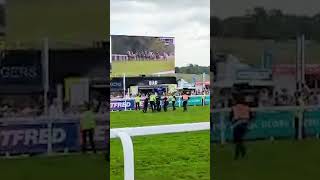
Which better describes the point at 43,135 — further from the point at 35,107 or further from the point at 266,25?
the point at 266,25

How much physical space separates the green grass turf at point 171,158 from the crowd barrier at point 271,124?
55.3 inches

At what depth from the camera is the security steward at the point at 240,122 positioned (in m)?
3.88

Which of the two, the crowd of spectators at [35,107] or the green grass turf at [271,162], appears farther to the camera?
the green grass turf at [271,162]

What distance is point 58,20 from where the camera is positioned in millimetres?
3342

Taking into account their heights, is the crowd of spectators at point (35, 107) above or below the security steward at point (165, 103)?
above

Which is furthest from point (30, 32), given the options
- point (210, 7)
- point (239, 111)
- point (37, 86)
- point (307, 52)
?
point (307, 52)

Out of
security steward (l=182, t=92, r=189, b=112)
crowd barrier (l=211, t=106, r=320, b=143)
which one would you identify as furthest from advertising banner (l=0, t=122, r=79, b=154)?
security steward (l=182, t=92, r=189, b=112)

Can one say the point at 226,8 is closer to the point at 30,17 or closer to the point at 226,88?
the point at 226,88

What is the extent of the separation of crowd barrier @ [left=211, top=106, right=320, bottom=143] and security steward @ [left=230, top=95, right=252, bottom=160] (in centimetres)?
4

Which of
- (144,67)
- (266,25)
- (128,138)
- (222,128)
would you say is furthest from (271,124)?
(144,67)

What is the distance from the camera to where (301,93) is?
13.3 feet

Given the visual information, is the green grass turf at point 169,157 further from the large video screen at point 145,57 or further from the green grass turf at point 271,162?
the large video screen at point 145,57

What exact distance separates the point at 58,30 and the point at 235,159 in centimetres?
157

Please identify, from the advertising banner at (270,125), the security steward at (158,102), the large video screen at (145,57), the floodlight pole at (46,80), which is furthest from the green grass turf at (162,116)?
the floodlight pole at (46,80)
